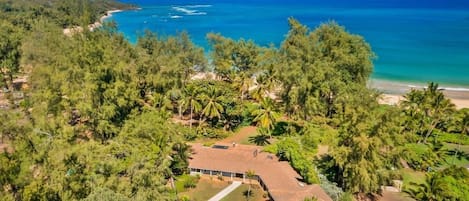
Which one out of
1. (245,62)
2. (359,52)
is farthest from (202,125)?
(359,52)

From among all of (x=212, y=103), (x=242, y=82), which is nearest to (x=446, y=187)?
(x=212, y=103)

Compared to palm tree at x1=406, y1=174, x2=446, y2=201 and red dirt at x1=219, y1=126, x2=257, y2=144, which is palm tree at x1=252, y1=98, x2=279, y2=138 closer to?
red dirt at x1=219, y1=126, x2=257, y2=144

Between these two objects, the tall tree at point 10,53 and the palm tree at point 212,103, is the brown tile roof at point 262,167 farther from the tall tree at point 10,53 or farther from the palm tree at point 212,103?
the tall tree at point 10,53

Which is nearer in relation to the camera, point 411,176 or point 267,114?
point 411,176

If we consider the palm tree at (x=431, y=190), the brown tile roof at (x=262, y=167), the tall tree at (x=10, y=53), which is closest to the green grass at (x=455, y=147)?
the palm tree at (x=431, y=190)

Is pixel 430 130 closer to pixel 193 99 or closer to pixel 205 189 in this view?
pixel 205 189

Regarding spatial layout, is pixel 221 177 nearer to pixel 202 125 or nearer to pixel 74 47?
pixel 202 125
